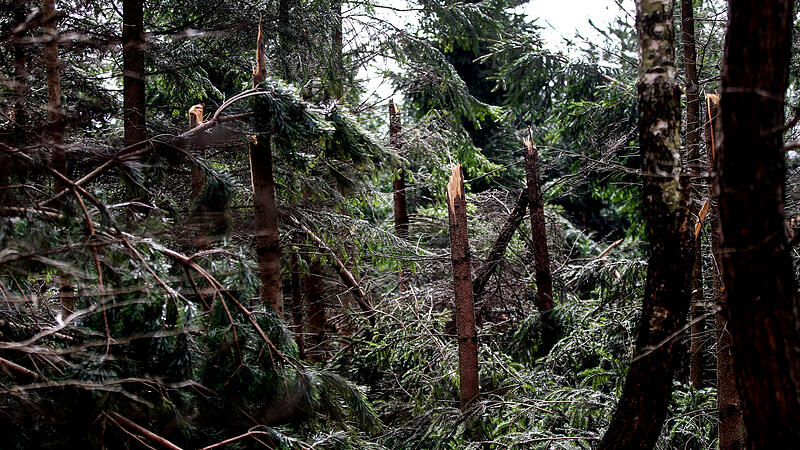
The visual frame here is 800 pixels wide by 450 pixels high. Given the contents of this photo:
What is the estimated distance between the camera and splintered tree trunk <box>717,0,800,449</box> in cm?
249

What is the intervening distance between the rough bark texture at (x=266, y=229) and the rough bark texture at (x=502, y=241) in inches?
136

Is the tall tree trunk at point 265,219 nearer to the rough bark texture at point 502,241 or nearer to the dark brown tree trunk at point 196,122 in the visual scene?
the dark brown tree trunk at point 196,122

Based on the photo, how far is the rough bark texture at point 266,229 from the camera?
5.54 metres

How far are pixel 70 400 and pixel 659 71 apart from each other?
3.89 meters

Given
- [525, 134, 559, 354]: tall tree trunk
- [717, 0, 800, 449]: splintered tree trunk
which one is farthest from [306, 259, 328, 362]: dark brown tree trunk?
[717, 0, 800, 449]: splintered tree trunk

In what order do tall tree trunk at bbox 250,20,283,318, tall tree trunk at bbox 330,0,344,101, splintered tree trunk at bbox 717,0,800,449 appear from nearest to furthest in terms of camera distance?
splintered tree trunk at bbox 717,0,800,449 < tall tree trunk at bbox 250,20,283,318 < tall tree trunk at bbox 330,0,344,101

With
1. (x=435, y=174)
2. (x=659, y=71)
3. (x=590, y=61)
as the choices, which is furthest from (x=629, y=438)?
(x=435, y=174)

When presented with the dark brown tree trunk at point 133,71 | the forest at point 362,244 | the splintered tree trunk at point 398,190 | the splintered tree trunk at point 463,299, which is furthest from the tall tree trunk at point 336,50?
the splintered tree trunk at point 463,299

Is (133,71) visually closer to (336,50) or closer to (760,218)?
(336,50)

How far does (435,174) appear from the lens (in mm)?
10617

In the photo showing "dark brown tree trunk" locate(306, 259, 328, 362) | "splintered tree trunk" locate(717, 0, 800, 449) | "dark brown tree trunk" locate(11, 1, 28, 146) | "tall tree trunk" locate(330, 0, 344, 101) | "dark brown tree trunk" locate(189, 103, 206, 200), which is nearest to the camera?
"splintered tree trunk" locate(717, 0, 800, 449)

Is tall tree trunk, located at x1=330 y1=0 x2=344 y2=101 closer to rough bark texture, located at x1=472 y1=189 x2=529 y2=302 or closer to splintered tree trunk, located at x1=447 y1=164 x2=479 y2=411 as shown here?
splintered tree trunk, located at x1=447 y1=164 x2=479 y2=411

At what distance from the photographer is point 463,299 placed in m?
6.88

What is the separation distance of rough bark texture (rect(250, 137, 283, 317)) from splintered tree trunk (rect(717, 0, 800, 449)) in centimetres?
379
